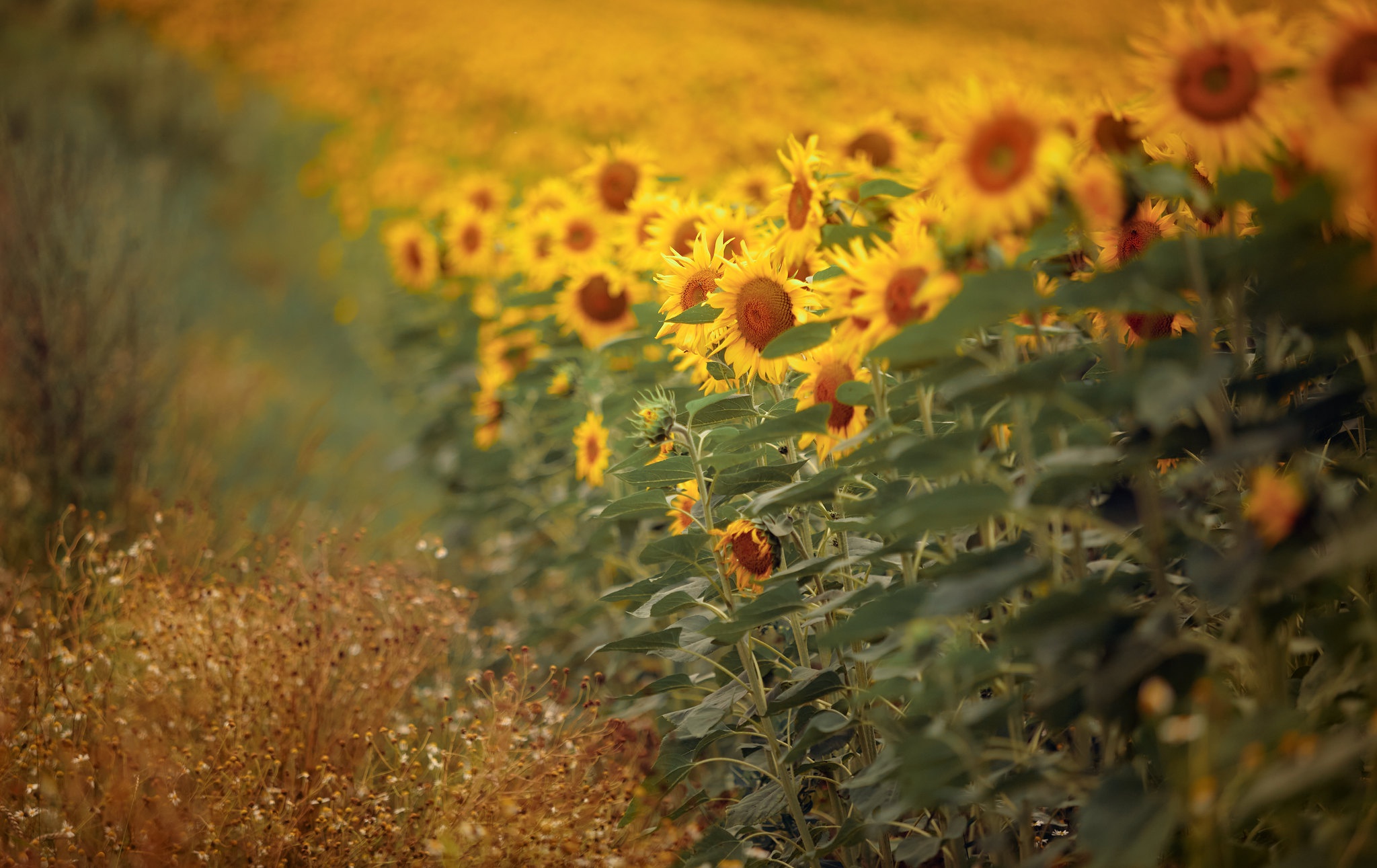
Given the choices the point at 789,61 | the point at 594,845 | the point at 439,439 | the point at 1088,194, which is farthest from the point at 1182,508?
the point at 789,61

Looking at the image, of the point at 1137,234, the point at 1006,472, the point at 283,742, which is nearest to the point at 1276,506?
the point at 1006,472

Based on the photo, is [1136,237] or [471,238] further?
[471,238]

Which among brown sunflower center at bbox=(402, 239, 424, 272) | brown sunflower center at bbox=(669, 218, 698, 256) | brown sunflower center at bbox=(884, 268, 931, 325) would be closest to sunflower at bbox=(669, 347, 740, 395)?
brown sunflower center at bbox=(669, 218, 698, 256)

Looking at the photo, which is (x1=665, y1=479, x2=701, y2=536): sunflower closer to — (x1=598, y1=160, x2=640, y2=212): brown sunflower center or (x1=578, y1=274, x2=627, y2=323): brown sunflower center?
(x1=578, y1=274, x2=627, y2=323): brown sunflower center

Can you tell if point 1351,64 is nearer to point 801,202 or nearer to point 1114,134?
point 1114,134

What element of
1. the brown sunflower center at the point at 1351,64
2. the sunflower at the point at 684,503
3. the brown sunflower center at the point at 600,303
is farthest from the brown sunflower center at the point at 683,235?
the brown sunflower center at the point at 1351,64

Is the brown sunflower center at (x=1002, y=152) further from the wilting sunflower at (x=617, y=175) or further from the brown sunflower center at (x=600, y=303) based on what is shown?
the wilting sunflower at (x=617, y=175)
